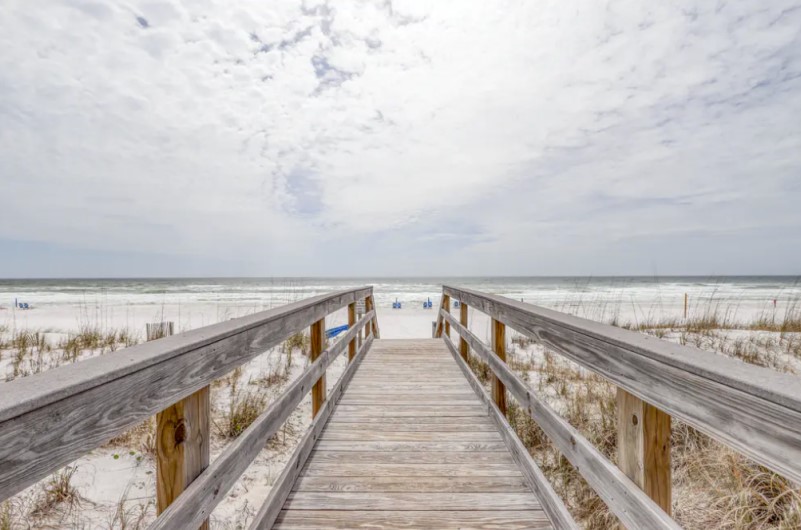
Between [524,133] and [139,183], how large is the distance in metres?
20.4

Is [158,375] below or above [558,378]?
above

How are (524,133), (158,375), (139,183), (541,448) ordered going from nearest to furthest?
(158,375)
(541,448)
(524,133)
(139,183)

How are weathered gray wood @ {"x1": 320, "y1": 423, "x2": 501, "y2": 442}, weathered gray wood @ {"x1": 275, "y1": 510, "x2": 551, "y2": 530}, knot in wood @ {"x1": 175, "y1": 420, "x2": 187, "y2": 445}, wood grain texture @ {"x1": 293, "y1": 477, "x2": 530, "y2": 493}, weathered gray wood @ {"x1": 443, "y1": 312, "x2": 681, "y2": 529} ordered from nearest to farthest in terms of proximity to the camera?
weathered gray wood @ {"x1": 443, "y1": 312, "x2": 681, "y2": 529}
knot in wood @ {"x1": 175, "y1": 420, "x2": 187, "y2": 445}
weathered gray wood @ {"x1": 275, "y1": 510, "x2": 551, "y2": 530}
wood grain texture @ {"x1": 293, "y1": 477, "x2": 530, "y2": 493}
weathered gray wood @ {"x1": 320, "y1": 423, "x2": 501, "y2": 442}

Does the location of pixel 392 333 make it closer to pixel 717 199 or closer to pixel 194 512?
pixel 194 512

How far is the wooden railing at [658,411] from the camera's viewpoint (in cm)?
68

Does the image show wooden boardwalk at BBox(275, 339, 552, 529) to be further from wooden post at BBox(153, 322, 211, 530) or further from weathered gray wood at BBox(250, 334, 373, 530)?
wooden post at BBox(153, 322, 211, 530)

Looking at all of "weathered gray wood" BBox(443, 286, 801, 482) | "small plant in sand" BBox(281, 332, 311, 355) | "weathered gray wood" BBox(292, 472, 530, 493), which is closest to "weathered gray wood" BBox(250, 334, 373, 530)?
"weathered gray wood" BBox(292, 472, 530, 493)

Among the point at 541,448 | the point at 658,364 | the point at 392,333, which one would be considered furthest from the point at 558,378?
the point at 392,333

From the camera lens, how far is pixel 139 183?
2002cm

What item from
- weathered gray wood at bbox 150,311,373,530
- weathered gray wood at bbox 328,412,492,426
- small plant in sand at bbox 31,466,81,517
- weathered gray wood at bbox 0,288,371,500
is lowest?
small plant in sand at bbox 31,466,81,517

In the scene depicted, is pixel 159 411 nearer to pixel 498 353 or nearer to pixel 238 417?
Answer: pixel 498 353

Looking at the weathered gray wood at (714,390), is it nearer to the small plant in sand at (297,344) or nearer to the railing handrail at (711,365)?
the railing handrail at (711,365)

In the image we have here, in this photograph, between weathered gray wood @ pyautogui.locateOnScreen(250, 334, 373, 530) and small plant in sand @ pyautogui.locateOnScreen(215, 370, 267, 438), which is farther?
small plant in sand @ pyautogui.locateOnScreen(215, 370, 267, 438)

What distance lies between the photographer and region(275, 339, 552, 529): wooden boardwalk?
72.4 inches
